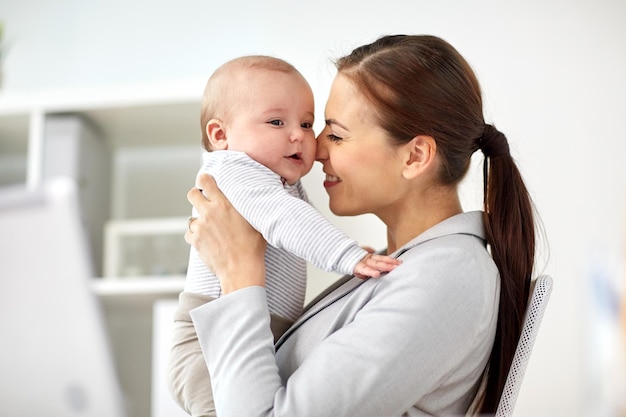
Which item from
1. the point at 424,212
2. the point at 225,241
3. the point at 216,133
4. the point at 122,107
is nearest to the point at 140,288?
the point at 122,107

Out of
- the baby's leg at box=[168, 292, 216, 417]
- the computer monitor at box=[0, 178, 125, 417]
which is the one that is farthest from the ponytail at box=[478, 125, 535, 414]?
the computer monitor at box=[0, 178, 125, 417]

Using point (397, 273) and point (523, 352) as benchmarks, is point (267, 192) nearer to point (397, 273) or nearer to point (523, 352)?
point (397, 273)

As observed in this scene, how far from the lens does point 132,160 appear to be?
284 cm

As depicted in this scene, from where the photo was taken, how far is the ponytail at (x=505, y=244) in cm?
134

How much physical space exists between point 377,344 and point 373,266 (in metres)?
0.13

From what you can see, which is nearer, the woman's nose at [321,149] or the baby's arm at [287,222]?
the baby's arm at [287,222]

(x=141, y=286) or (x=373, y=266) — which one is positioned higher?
(x=373, y=266)

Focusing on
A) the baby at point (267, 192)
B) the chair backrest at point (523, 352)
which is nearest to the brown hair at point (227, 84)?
the baby at point (267, 192)

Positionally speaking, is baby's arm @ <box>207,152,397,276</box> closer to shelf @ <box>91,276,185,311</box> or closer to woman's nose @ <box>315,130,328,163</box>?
woman's nose @ <box>315,130,328,163</box>

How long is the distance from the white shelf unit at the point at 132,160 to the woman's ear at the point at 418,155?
1.10 metres

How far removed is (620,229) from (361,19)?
3.30ft

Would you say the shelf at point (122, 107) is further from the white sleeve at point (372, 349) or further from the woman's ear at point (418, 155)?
the white sleeve at point (372, 349)

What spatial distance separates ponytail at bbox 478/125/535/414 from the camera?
1.34 m

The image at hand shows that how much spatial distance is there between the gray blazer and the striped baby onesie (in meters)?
0.09
